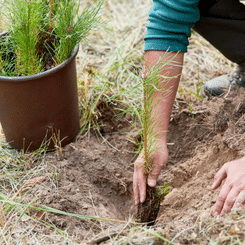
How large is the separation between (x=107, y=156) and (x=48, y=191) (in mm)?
439

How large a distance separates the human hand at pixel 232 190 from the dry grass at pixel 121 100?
0.23 ft

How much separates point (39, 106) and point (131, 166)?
621 mm

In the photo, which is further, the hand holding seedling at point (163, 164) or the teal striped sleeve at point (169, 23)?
the teal striped sleeve at point (169, 23)

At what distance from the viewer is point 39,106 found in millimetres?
1761

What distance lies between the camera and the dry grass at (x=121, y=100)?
125cm

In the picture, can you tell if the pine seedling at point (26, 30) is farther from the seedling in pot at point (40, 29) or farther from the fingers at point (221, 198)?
the fingers at point (221, 198)

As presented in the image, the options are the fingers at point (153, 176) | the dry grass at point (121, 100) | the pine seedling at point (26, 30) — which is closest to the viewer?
the dry grass at point (121, 100)

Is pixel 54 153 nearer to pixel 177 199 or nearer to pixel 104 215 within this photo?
pixel 104 215

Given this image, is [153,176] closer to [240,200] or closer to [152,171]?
[152,171]

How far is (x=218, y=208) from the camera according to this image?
4.54 feet

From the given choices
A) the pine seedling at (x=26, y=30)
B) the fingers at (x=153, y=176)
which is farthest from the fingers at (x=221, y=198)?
the pine seedling at (x=26, y=30)

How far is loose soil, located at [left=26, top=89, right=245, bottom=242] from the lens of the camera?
1.59 meters

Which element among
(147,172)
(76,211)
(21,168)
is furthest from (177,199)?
(21,168)

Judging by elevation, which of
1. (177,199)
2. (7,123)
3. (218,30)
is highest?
(218,30)
